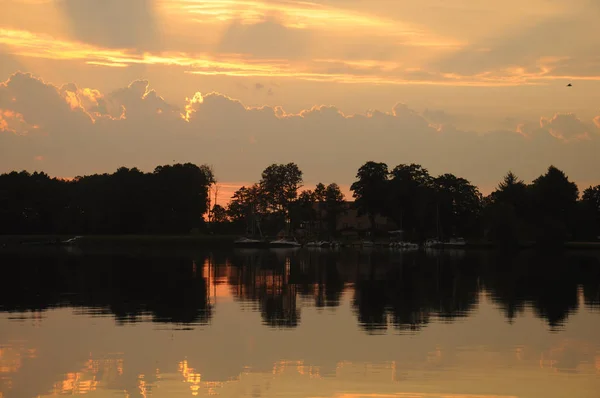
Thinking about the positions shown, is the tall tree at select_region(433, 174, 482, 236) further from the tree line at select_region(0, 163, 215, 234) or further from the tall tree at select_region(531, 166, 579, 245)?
the tree line at select_region(0, 163, 215, 234)

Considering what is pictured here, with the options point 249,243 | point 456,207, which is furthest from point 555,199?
point 249,243

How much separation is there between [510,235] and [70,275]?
365 feet

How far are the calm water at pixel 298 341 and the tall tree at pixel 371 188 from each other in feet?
451

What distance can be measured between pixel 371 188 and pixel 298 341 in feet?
539

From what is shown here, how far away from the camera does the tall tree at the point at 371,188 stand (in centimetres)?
19238

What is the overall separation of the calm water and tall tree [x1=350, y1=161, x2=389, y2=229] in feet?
451

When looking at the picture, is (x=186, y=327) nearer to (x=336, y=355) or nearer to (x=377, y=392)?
(x=336, y=355)

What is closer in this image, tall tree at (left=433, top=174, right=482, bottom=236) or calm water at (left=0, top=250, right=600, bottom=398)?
calm water at (left=0, top=250, right=600, bottom=398)

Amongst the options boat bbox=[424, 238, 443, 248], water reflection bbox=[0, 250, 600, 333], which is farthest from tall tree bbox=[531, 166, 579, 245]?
water reflection bbox=[0, 250, 600, 333]

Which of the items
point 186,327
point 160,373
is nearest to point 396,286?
point 186,327

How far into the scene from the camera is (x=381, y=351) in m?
27.8

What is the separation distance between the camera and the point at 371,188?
193 m

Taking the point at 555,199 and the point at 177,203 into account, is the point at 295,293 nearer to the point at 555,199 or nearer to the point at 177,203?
the point at 555,199

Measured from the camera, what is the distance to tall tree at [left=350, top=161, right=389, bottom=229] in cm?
19238
